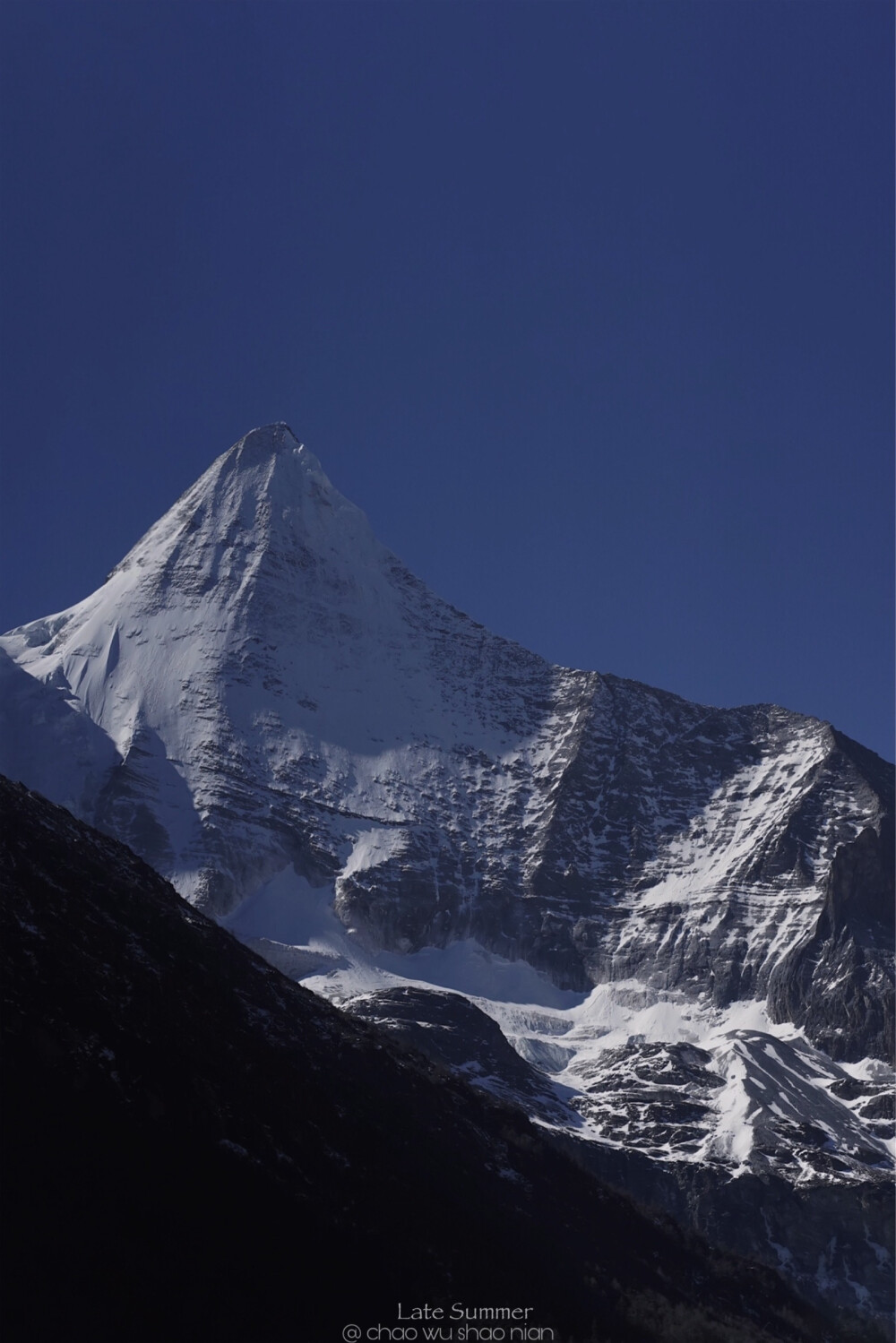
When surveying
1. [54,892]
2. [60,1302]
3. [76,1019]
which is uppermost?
[54,892]

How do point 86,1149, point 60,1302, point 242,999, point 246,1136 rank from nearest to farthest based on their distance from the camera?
1. point 60,1302
2. point 86,1149
3. point 246,1136
4. point 242,999

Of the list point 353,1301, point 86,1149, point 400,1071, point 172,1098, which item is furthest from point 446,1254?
point 400,1071

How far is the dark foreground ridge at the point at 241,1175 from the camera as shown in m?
69.1

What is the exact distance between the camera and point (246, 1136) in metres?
83.1

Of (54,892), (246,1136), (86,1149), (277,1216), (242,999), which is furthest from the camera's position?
(242,999)

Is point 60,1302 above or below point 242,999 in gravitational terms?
below

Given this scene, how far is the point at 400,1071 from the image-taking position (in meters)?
→ 114

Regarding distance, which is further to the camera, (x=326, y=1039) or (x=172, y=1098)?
(x=326, y=1039)

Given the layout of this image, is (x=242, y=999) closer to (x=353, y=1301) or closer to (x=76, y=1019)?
(x=76, y=1019)

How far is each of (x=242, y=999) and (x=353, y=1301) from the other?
103 ft

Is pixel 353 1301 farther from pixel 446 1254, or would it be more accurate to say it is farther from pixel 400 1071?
pixel 400 1071

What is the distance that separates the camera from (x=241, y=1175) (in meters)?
79.0

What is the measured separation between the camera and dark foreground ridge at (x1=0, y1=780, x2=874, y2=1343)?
69062 mm

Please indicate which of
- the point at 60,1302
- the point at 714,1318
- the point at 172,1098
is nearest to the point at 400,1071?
the point at 714,1318
